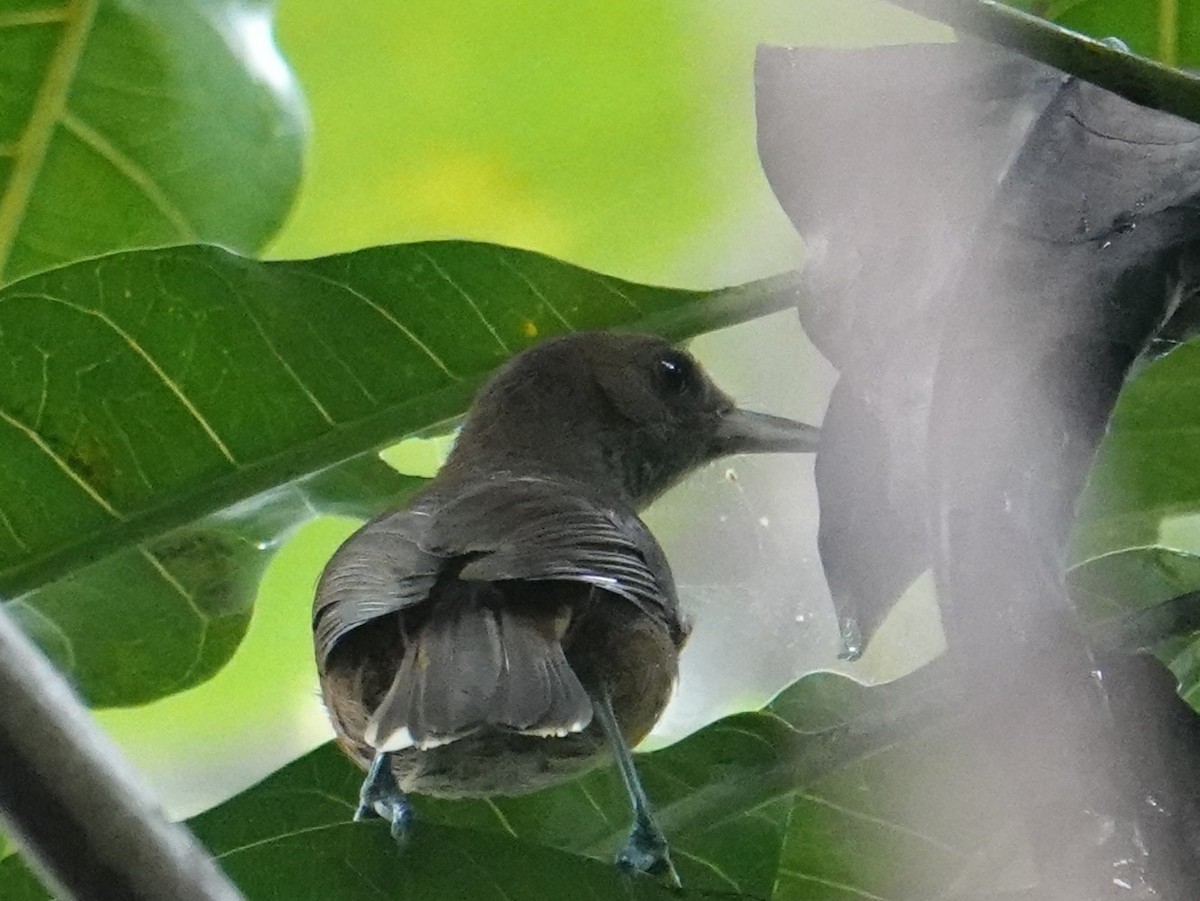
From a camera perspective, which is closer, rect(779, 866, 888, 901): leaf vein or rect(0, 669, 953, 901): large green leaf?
rect(0, 669, 953, 901): large green leaf

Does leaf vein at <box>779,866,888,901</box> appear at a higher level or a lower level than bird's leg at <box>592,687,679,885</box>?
lower

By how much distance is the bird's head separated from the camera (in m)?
2.14

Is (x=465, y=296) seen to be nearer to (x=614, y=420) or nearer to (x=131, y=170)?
(x=131, y=170)

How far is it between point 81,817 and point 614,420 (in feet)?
5.34

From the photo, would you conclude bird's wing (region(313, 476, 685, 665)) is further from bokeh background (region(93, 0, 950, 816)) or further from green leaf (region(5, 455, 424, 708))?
bokeh background (region(93, 0, 950, 816))

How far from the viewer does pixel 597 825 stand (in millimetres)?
1619

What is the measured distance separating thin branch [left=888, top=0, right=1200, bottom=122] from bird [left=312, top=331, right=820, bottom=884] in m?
0.57

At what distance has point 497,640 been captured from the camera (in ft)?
4.77

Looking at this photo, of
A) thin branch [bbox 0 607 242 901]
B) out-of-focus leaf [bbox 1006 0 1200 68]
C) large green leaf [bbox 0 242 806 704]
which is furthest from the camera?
out-of-focus leaf [bbox 1006 0 1200 68]

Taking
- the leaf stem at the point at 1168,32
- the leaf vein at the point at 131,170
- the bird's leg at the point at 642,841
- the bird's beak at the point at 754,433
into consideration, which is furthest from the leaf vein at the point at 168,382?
the leaf stem at the point at 1168,32

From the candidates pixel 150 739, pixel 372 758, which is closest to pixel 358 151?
pixel 150 739

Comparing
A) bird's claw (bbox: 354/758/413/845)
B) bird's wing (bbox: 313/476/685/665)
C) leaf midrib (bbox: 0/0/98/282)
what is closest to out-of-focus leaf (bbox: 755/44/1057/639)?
bird's wing (bbox: 313/476/685/665)

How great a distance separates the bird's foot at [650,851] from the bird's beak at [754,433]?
2.80 feet

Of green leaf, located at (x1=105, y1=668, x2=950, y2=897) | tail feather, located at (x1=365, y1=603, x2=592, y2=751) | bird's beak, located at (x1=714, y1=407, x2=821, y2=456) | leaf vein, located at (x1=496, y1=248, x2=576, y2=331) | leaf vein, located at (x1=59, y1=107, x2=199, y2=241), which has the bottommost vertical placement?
green leaf, located at (x1=105, y1=668, x2=950, y2=897)
